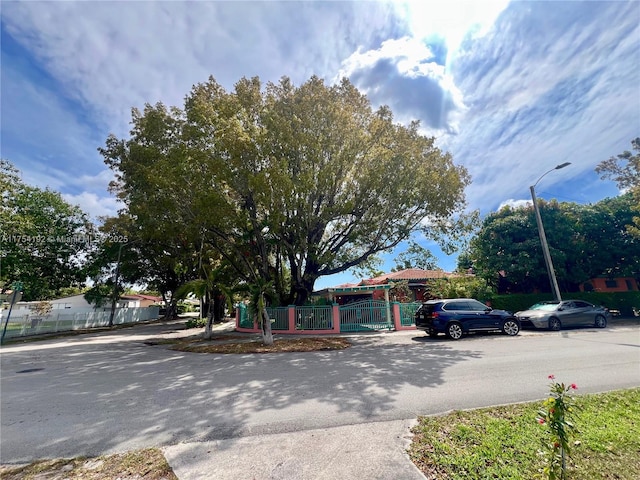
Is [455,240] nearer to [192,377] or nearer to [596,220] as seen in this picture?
[596,220]

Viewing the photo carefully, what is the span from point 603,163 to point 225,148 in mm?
27219

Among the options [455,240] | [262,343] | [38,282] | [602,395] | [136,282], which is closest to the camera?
[602,395]

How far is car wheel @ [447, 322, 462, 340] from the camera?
512 inches

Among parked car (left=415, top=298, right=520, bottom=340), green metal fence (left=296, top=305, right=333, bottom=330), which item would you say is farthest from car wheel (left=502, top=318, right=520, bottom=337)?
green metal fence (left=296, top=305, right=333, bottom=330)

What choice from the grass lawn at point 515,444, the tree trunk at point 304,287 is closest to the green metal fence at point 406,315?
the tree trunk at point 304,287

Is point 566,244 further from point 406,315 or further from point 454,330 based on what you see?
point 454,330

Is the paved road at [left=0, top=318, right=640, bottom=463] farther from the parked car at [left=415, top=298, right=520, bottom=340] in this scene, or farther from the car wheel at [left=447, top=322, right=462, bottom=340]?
the parked car at [left=415, top=298, right=520, bottom=340]

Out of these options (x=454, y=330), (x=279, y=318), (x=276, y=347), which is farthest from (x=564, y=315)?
(x=279, y=318)

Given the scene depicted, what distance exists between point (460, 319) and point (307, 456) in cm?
1146

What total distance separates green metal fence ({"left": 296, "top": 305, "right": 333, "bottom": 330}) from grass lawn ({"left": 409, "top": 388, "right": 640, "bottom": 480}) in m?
13.0

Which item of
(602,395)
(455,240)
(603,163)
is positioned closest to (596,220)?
(603,163)

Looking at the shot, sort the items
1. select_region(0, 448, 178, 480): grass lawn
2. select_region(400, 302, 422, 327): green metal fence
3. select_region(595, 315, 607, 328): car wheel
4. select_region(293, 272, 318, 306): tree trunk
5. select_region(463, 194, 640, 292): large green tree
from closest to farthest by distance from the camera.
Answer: select_region(0, 448, 178, 480): grass lawn → select_region(595, 315, 607, 328): car wheel → select_region(400, 302, 422, 327): green metal fence → select_region(293, 272, 318, 306): tree trunk → select_region(463, 194, 640, 292): large green tree

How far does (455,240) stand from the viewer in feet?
60.2

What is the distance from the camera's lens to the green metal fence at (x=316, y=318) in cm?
1739
